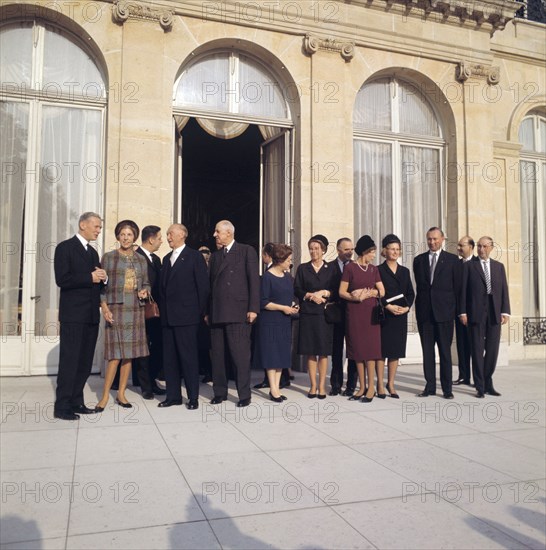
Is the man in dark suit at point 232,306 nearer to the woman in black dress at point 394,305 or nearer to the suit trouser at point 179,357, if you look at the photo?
the suit trouser at point 179,357

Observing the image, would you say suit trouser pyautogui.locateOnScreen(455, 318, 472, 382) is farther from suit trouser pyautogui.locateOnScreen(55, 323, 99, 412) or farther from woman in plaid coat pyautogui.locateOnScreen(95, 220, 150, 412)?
suit trouser pyautogui.locateOnScreen(55, 323, 99, 412)

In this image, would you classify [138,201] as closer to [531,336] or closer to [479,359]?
[479,359]

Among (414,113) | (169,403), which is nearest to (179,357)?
(169,403)

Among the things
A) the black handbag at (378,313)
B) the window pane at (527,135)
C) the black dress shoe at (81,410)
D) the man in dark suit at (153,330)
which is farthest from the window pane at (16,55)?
the window pane at (527,135)

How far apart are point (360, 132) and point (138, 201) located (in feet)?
13.8

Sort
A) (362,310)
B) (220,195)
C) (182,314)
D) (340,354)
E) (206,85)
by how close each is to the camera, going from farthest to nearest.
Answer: (220,195), (206,85), (340,354), (362,310), (182,314)

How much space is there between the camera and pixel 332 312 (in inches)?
256

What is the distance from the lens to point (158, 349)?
688 centimetres

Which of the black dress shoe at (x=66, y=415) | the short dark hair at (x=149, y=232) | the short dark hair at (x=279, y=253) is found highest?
the short dark hair at (x=149, y=232)

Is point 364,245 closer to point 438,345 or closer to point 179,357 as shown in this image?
point 438,345

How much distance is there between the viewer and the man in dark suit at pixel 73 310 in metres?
5.25

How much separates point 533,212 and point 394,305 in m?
6.98

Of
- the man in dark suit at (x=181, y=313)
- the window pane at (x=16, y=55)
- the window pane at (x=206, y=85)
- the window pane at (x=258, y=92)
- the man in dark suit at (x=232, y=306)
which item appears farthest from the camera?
the window pane at (x=258, y=92)

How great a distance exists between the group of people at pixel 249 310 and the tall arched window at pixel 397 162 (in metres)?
3.13
